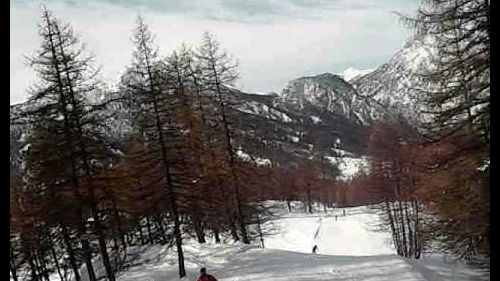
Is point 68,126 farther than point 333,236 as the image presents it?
No

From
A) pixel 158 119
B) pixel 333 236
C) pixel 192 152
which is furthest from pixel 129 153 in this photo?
pixel 333 236

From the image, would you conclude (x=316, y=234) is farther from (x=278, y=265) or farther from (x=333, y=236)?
(x=278, y=265)

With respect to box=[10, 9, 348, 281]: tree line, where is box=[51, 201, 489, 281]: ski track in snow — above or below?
below

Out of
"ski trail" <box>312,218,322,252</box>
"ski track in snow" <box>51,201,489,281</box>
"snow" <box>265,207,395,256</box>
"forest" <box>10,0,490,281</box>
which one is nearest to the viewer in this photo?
"forest" <box>10,0,490,281</box>

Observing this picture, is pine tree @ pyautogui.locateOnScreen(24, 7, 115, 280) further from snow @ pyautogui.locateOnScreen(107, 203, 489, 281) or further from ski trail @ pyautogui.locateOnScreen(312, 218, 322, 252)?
ski trail @ pyautogui.locateOnScreen(312, 218, 322, 252)

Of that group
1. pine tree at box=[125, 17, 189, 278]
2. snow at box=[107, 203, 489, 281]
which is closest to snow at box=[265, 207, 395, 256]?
snow at box=[107, 203, 489, 281]

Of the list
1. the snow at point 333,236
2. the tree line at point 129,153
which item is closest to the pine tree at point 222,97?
the tree line at point 129,153

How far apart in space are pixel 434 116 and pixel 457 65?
59.4 inches

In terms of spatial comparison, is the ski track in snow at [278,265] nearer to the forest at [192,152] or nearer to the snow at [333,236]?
the forest at [192,152]

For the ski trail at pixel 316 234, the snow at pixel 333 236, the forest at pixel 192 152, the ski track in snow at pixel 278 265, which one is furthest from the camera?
the ski trail at pixel 316 234

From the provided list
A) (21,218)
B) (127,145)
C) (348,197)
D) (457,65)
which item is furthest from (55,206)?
(348,197)

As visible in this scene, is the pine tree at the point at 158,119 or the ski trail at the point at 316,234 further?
the ski trail at the point at 316,234

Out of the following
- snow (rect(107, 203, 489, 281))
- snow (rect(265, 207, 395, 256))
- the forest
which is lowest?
snow (rect(265, 207, 395, 256))
